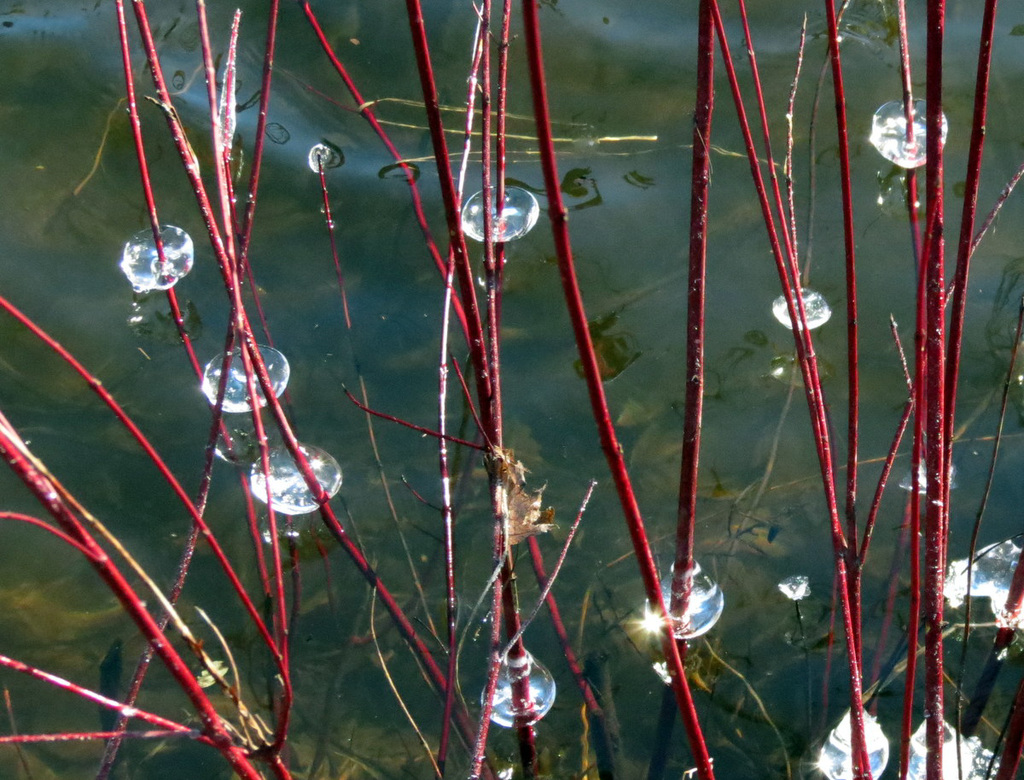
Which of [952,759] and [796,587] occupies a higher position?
[796,587]

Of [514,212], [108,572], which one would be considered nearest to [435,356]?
[514,212]

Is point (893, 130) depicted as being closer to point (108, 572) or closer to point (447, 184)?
point (447, 184)

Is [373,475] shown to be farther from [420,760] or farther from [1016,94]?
[1016,94]

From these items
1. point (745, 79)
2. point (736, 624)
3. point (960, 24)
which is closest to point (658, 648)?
point (736, 624)

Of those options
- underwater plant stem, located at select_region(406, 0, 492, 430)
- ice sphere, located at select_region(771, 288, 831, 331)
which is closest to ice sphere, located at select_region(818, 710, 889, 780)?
ice sphere, located at select_region(771, 288, 831, 331)

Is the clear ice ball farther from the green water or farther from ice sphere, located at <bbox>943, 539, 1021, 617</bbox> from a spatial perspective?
ice sphere, located at <bbox>943, 539, 1021, 617</bbox>

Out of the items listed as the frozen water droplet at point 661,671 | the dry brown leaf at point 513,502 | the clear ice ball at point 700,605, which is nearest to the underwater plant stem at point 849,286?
the dry brown leaf at point 513,502
